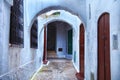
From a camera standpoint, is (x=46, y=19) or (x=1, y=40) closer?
(x=1, y=40)

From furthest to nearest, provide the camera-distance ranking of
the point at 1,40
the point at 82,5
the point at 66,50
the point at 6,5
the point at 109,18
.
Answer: the point at 66,50 < the point at 82,5 < the point at 109,18 < the point at 6,5 < the point at 1,40

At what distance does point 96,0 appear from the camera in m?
5.02

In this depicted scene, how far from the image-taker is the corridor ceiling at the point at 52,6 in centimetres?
596

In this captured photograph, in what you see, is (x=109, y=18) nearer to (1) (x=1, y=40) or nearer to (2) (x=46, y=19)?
(1) (x=1, y=40)

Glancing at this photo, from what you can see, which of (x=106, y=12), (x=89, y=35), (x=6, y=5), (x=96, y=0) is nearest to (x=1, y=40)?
(x=6, y=5)

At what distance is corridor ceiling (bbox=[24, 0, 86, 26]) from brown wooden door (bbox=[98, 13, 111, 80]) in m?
1.55

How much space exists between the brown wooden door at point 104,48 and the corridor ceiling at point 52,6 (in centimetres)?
155

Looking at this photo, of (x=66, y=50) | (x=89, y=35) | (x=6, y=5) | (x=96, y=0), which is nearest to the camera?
(x=6, y=5)

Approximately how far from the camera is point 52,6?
241 inches

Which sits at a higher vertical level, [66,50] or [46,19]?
[46,19]

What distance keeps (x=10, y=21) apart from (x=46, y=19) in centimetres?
673

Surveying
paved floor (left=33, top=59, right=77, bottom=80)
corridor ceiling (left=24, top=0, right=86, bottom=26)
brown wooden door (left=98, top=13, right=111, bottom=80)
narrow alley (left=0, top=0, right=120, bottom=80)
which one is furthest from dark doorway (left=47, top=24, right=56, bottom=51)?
brown wooden door (left=98, top=13, right=111, bottom=80)

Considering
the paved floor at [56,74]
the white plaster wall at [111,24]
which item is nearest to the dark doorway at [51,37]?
the paved floor at [56,74]

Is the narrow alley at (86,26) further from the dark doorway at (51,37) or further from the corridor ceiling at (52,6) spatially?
the dark doorway at (51,37)
